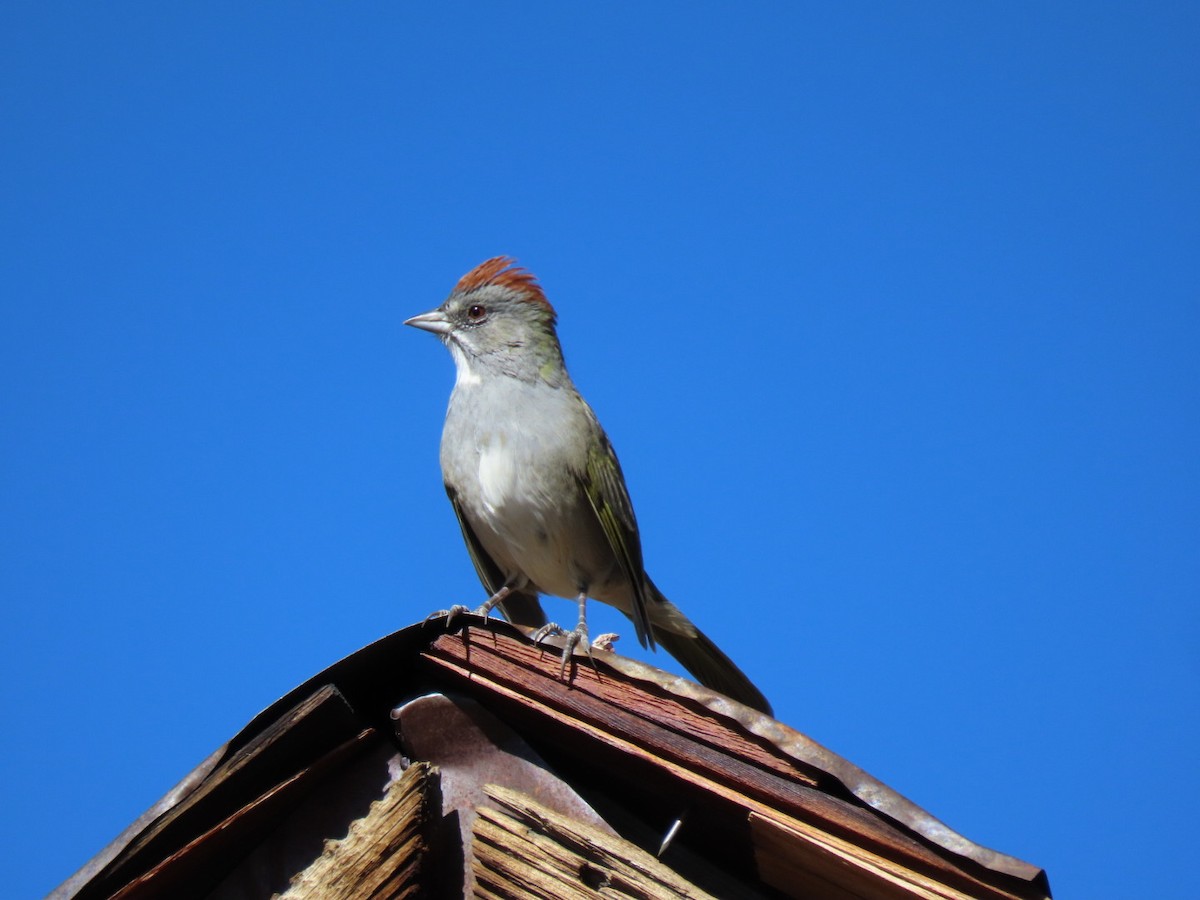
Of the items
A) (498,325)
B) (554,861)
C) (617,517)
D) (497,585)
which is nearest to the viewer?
(554,861)

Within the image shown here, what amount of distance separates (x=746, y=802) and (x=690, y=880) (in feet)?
1.42

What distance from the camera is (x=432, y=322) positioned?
758 centimetres

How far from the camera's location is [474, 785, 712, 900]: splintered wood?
3.42m

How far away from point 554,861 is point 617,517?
314 centimetres

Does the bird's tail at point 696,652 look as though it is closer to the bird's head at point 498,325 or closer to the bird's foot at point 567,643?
the bird's head at point 498,325

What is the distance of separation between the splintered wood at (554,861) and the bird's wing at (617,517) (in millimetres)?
2814

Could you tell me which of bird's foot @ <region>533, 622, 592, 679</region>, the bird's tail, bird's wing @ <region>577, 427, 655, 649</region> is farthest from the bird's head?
bird's foot @ <region>533, 622, 592, 679</region>

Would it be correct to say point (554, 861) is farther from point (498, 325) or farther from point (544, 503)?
point (498, 325)

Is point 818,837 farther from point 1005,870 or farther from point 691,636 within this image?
point 691,636

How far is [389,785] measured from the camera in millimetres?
3764

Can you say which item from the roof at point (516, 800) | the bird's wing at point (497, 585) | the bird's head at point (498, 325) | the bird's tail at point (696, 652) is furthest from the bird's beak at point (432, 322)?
the roof at point (516, 800)

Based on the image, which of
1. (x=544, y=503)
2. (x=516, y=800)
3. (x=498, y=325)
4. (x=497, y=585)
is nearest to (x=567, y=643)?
(x=516, y=800)

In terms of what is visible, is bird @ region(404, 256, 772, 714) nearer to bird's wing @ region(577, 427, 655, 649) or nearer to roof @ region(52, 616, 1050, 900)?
bird's wing @ region(577, 427, 655, 649)

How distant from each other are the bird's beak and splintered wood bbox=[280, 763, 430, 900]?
427 centimetres
